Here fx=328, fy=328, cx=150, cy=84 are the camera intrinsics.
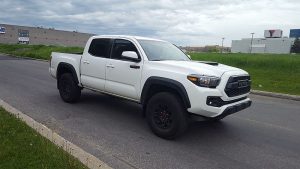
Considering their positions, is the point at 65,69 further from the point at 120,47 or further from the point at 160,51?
the point at 160,51

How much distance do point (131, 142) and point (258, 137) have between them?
251 cm

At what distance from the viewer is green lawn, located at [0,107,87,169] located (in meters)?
4.10

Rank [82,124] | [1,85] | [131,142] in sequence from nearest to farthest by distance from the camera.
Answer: [131,142]
[82,124]
[1,85]

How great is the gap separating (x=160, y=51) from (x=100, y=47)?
152 centimetres

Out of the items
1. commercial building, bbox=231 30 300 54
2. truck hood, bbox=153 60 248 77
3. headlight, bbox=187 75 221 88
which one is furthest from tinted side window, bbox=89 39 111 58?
commercial building, bbox=231 30 300 54

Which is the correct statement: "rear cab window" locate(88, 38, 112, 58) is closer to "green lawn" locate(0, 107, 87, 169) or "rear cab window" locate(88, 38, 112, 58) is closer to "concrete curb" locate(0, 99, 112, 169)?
"concrete curb" locate(0, 99, 112, 169)

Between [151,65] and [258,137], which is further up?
[151,65]

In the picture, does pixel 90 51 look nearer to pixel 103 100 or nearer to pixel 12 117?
pixel 103 100

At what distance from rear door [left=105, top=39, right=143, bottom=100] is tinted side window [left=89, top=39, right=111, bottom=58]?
0.21 metres

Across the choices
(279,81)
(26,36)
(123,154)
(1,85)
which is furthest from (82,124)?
(26,36)

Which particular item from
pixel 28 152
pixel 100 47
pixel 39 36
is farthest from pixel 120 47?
pixel 39 36

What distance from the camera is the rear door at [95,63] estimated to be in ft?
23.7

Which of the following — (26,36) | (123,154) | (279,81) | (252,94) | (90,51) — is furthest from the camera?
(26,36)

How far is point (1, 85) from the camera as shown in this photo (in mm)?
11070
